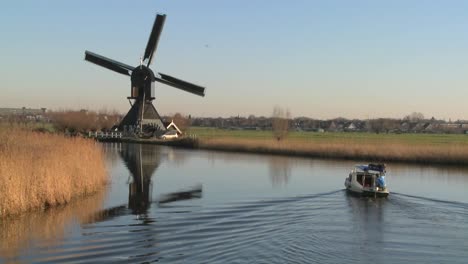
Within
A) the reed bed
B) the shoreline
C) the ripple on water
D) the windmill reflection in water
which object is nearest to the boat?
the ripple on water

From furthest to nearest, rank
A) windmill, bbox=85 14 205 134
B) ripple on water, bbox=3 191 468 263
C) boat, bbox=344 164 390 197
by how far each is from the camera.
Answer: windmill, bbox=85 14 205 134 → boat, bbox=344 164 390 197 → ripple on water, bbox=3 191 468 263

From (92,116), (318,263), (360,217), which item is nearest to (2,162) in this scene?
(318,263)

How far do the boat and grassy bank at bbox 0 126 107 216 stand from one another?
403 inches

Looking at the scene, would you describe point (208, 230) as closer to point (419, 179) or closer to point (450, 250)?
point (450, 250)

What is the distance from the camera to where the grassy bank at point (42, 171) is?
44.5ft

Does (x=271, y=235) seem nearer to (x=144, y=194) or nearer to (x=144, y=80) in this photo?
(x=144, y=194)

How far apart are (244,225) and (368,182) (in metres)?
8.57

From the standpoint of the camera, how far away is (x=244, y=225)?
1341 cm

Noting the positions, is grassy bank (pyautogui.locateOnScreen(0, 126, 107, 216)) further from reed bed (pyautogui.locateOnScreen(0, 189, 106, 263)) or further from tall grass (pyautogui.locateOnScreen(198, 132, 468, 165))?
tall grass (pyautogui.locateOnScreen(198, 132, 468, 165))

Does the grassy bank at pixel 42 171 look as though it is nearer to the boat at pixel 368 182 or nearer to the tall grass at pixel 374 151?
the boat at pixel 368 182

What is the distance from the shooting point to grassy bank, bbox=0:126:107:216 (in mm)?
13570

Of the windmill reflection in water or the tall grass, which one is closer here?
the windmill reflection in water

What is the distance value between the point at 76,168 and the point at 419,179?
56.8ft

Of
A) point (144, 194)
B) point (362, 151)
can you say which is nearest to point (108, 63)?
point (362, 151)
